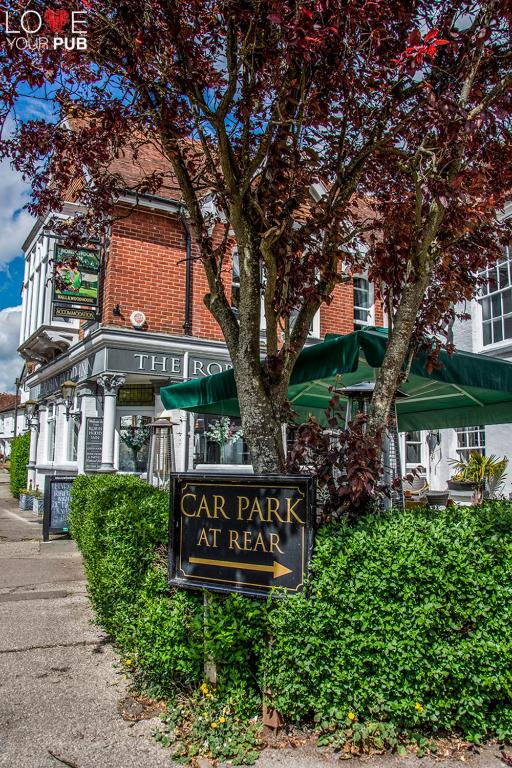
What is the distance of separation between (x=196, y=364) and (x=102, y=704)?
28.1 ft

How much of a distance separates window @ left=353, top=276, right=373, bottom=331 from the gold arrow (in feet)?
35.7

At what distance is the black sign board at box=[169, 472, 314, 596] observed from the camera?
11.6ft

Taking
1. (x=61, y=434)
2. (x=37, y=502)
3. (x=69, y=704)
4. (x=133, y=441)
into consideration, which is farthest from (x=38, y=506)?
(x=69, y=704)

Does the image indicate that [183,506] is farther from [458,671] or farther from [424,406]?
[424,406]

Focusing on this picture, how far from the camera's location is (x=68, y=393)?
42.8 ft

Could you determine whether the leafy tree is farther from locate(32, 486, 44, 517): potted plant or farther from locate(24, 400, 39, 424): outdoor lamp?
locate(24, 400, 39, 424): outdoor lamp

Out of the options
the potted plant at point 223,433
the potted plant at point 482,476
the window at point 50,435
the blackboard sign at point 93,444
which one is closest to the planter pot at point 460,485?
the potted plant at point 482,476

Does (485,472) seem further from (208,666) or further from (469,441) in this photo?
(208,666)

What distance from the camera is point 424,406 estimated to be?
7504mm

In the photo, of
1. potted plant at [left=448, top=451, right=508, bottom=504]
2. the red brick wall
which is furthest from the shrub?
potted plant at [left=448, top=451, right=508, bottom=504]

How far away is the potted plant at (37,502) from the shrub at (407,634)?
538 inches

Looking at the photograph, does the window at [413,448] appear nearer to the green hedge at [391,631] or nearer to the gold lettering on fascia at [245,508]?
the green hedge at [391,631]

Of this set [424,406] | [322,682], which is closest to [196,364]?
[424,406]

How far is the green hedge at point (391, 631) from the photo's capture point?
10.4 feet
